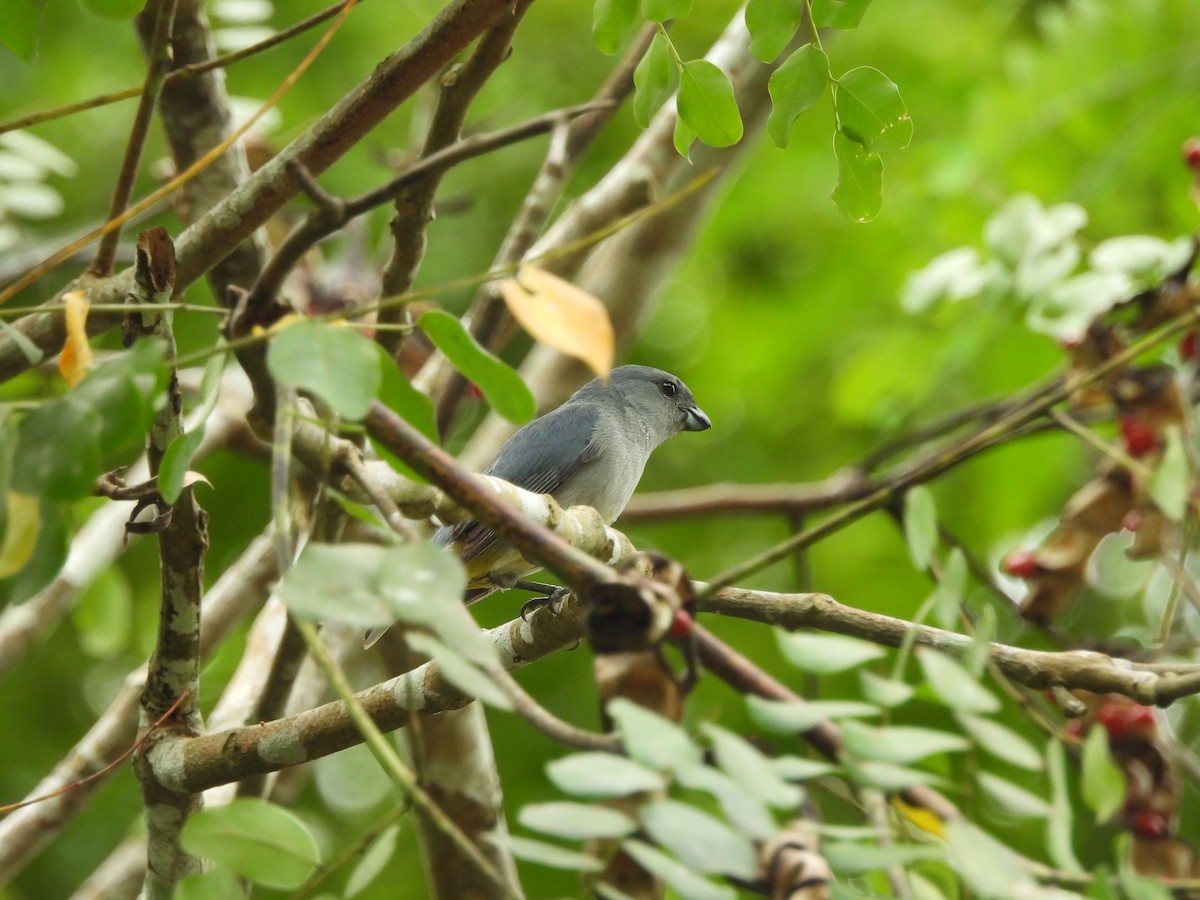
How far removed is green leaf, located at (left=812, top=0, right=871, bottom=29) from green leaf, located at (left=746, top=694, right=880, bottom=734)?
1384mm

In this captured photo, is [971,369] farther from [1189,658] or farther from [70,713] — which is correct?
[70,713]

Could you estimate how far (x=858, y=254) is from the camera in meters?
6.43

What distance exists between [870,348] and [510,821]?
335 centimetres

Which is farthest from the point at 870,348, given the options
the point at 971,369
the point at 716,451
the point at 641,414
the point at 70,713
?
the point at 70,713

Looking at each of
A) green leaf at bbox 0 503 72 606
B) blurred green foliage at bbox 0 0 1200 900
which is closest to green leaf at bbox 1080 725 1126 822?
green leaf at bbox 0 503 72 606

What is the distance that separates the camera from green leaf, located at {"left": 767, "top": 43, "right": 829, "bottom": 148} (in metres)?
2.22

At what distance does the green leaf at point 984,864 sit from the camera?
120cm

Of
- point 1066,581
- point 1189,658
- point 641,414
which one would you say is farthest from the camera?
point 641,414

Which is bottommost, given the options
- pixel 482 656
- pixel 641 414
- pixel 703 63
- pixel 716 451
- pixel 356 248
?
pixel 482 656

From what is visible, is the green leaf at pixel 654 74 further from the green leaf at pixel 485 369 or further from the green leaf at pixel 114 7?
the green leaf at pixel 114 7

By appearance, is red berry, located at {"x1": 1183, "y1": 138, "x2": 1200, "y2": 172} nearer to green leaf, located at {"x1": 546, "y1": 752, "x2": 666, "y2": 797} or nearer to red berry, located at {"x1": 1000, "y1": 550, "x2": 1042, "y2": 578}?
red berry, located at {"x1": 1000, "y1": 550, "x2": 1042, "y2": 578}

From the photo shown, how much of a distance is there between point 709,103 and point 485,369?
0.86 meters

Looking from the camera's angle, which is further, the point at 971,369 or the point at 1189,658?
the point at 971,369

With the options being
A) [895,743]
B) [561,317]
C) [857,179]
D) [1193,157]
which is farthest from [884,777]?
[1193,157]
